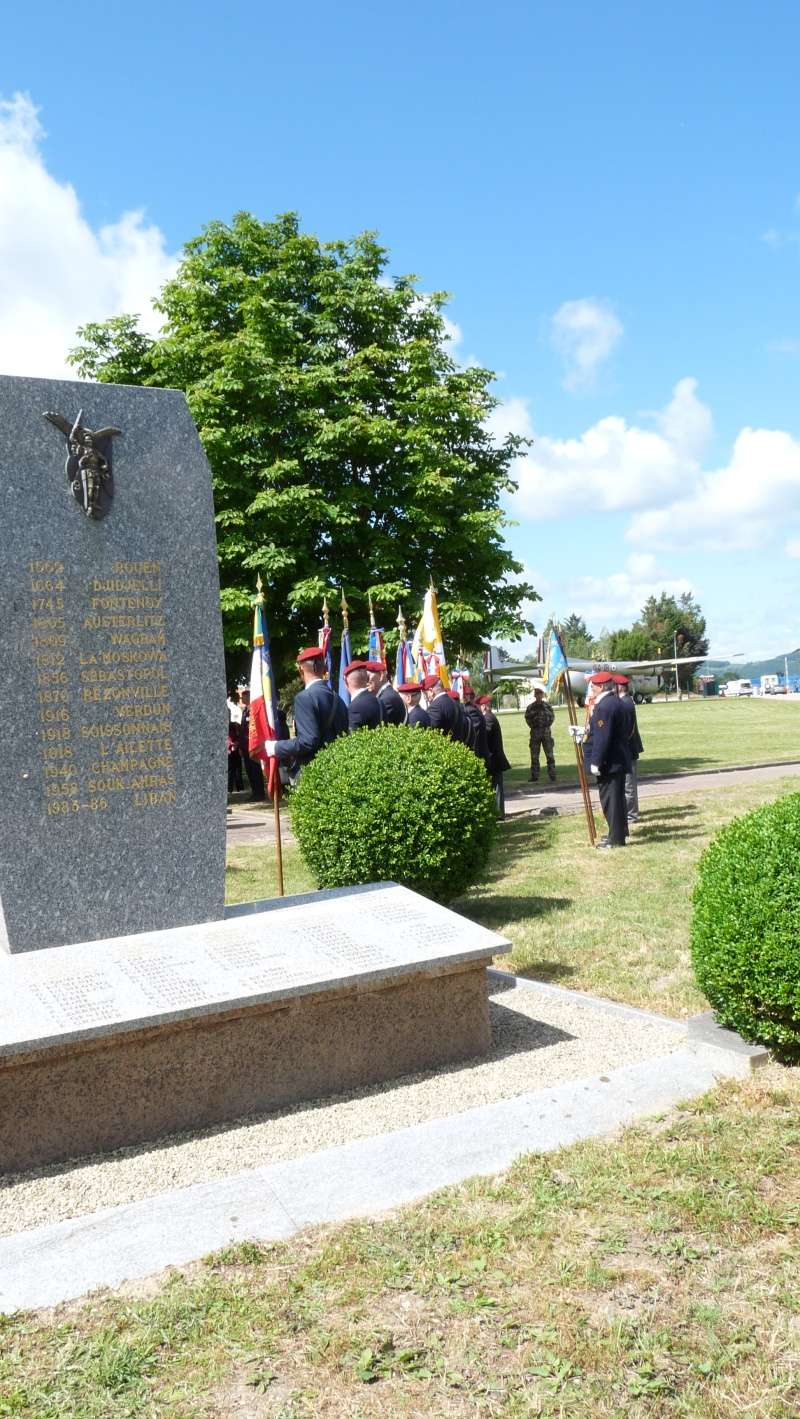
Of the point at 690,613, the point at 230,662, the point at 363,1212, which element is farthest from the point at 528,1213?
the point at 690,613

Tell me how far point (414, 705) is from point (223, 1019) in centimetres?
815

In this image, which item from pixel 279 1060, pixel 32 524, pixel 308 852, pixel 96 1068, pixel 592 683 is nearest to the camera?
pixel 96 1068

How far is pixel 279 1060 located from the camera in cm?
495

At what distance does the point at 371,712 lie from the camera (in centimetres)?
1017

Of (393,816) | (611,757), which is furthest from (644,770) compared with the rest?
(393,816)

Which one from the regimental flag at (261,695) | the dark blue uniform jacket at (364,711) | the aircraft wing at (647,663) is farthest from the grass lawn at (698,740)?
the aircraft wing at (647,663)

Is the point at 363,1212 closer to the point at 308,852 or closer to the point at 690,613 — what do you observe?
the point at 308,852

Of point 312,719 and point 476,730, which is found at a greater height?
point 312,719

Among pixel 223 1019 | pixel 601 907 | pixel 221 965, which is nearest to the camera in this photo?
pixel 223 1019

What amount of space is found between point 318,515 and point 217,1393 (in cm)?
1755

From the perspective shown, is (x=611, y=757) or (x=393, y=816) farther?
(x=611, y=757)

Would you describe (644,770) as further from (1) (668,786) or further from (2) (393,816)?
(2) (393,816)

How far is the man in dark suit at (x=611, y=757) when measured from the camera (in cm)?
1225

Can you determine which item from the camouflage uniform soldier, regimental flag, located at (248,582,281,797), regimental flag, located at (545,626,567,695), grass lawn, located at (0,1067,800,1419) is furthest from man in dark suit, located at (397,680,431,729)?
the camouflage uniform soldier
